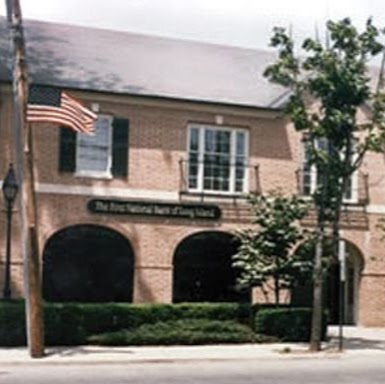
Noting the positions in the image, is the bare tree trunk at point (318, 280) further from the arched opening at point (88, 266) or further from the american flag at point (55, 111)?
the arched opening at point (88, 266)

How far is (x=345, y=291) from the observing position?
108 feet

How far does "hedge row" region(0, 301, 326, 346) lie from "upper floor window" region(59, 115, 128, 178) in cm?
455

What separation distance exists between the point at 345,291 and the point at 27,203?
1540 centimetres

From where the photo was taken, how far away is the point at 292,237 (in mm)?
25938

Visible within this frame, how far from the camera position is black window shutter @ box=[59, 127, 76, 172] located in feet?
90.9

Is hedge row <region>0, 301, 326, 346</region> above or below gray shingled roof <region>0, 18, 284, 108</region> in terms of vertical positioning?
below

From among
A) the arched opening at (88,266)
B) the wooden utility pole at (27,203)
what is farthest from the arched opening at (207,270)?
the wooden utility pole at (27,203)

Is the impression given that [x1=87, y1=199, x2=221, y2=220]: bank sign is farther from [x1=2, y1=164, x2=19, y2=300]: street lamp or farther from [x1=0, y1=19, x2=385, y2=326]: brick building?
[x1=2, y1=164, x2=19, y2=300]: street lamp

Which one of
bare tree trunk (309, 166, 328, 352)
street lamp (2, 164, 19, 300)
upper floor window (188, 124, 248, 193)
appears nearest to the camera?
bare tree trunk (309, 166, 328, 352)

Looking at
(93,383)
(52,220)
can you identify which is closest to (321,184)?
(52,220)

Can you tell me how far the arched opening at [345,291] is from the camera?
30.5 m

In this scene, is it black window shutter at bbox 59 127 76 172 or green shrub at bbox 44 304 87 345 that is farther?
black window shutter at bbox 59 127 76 172

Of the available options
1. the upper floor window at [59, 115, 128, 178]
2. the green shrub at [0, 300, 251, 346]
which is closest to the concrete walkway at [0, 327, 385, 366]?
the green shrub at [0, 300, 251, 346]

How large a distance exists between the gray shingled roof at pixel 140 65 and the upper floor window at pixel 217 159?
3.22 feet
